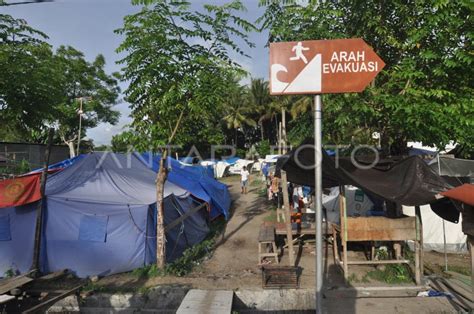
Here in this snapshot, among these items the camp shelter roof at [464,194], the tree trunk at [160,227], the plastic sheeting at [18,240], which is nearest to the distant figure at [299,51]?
the camp shelter roof at [464,194]

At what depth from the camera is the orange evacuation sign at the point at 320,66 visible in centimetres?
309

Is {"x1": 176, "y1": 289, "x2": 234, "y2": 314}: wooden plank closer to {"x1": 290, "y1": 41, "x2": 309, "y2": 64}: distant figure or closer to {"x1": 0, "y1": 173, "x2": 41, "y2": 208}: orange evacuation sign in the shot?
{"x1": 290, "y1": 41, "x2": 309, "y2": 64}: distant figure

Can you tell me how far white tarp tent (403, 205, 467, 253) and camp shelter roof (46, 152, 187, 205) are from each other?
7.28 meters

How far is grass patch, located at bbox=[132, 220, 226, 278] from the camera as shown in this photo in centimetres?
821

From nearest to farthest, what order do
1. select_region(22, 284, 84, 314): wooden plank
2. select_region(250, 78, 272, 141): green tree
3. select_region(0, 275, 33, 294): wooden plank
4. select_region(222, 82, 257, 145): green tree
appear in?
select_region(22, 284, 84, 314): wooden plank < select_region(0, 275, 33, 294): wooden plank < select_region(250, 78, 272, 141): green tree < select_region(222, 82, 257, 145): green tree

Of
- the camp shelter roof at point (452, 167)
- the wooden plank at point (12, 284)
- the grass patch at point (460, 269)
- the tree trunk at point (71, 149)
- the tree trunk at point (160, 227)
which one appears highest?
the tree trunk at point (71, 149)

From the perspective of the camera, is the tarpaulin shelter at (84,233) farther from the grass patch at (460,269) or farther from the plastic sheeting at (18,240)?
the grass patch at (460,269)

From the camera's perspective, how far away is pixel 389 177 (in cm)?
711

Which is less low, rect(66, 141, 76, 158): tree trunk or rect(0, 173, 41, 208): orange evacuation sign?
rect(66, 141, 76, 158): tree trunk

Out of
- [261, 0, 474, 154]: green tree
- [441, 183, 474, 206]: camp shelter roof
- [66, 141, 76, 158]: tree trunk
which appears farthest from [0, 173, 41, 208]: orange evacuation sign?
[66, 141, 76, 158]: tree trunk

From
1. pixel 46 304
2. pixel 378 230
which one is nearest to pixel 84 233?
pixel 46 304

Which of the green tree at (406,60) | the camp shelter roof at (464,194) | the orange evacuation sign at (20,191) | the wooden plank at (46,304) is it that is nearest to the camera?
the camp shelter roof at (464,194)

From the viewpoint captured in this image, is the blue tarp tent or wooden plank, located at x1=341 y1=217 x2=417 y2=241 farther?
the blue tarp tent

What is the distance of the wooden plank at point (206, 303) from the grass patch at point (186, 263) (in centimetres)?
233
